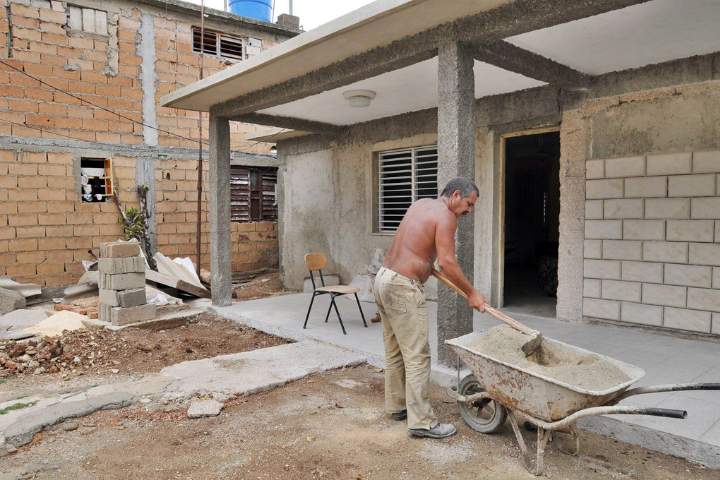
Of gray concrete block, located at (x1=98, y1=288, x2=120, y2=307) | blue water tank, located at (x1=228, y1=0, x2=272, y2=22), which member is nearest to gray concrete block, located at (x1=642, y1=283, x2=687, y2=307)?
gray concrete block, located at (x1=98, y1=288, x2=120, y2=307)

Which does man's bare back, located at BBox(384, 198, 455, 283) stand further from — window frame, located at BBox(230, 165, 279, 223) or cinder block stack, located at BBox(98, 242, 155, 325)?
window frame, located at BBox(230, 165, 279, 223)

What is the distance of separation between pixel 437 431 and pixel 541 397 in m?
0.91

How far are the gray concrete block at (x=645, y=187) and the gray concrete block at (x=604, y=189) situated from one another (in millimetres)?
84

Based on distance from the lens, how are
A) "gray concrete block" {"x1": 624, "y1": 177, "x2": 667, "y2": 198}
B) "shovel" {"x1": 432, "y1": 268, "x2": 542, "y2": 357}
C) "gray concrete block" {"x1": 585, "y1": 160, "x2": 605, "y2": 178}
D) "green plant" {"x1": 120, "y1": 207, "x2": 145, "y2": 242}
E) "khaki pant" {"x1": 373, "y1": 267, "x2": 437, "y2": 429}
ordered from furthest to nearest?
1. "green plant" {"x1": 120, "y1": 207, "x2": 145, "y2": 242}
2. "gray concrete block" {"x1": 585, "y1": 160, "x2": 605, "y2": 178}
3. "gray concrete block" {"x1": 624, "y1": 177, "x2": 667, "y2": 198}
4. "khaki pant" {"x1": 373, "y1": 267, "x2": 437, "y2": 429}
5. "shovel" {"x1": 432, "y1": 268, "x2": 542, "y2": 357}

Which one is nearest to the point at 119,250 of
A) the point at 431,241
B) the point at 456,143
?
the point at 456,143

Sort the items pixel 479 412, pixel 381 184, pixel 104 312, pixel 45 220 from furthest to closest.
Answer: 1. pixel 45 220
2. pixel 381 184
3. pixel 104 312
4. pixel 479 412

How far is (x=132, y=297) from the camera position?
22.2ft

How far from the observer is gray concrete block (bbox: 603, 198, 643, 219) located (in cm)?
570

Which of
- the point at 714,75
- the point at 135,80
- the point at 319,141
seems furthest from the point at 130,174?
the point at 714,75

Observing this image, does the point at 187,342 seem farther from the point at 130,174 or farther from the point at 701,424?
the point at 130,174

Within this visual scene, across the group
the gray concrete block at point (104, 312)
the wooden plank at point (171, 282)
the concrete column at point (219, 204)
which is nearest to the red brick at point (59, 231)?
the wooden plank at point (171, 282)

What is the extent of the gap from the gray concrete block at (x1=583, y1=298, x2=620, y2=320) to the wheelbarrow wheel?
2.99 m

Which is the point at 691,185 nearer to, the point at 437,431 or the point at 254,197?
the point at 437,431

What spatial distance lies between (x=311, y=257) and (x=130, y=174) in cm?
608
